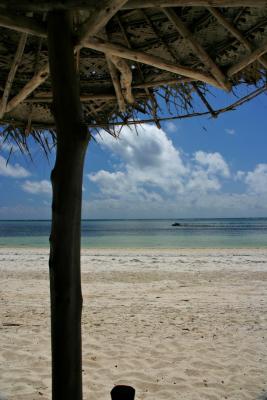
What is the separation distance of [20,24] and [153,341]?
3.74 m

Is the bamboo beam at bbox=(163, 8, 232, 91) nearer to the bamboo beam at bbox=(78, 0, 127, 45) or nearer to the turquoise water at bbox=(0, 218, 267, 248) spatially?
the bamboo beam at bbox=(78, 0, 127, 45)

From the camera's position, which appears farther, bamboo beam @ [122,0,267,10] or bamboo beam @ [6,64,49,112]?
bamboo beam @ [6,64,49,112]

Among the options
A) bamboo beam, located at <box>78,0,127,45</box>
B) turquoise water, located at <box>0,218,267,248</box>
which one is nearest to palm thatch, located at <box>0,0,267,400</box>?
bamboo beam, located at <box>78,0,127,45</box>

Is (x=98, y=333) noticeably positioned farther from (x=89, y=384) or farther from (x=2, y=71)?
(x=2, y=71)

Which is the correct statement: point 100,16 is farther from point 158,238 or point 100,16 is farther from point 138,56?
point 158,238

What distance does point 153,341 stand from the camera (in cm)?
463

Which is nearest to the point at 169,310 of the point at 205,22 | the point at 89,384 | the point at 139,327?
the point at 139,327

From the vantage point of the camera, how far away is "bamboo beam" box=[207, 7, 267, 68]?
2.22m

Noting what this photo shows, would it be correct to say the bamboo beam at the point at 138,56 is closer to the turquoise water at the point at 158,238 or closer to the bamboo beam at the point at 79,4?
the bamboo beam at the point at 79,4

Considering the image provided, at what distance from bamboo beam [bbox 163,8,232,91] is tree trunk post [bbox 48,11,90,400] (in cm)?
58

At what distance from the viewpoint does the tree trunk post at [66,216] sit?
1.91m

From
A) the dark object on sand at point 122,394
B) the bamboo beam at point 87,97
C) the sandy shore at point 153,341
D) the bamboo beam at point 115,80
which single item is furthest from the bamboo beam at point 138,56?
the sandy shore at point 153,341

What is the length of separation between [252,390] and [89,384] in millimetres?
1350

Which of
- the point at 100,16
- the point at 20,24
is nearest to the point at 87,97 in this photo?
the point at 20,24
